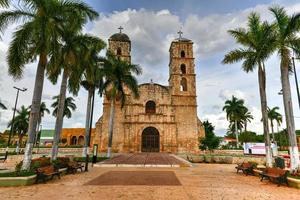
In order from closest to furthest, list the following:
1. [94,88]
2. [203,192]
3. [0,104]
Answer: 1. [203,192]
2. [94,88]
3. [0,104]

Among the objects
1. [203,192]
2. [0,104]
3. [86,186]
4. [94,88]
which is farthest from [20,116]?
[203,192]

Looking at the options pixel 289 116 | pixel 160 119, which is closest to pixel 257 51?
pixel 289 116

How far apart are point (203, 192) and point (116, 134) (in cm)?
2729

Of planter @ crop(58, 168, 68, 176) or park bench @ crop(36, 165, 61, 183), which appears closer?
park bench @ crop(36, 165, 61, 183)

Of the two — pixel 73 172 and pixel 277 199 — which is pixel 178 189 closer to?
pixel 277 199

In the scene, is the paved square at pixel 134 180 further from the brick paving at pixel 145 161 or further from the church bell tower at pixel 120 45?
the church bell tower at pixel 120 45

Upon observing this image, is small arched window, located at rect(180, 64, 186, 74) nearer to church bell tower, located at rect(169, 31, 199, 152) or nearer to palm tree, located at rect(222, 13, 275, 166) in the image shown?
church bell tower, located at rect(169, 31, 199, 152)

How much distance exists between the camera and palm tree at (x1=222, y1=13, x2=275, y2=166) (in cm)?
1229

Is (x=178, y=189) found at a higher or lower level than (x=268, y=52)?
lower

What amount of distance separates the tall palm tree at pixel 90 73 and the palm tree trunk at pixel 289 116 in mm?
11538

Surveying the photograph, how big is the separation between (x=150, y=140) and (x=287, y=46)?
25.3m

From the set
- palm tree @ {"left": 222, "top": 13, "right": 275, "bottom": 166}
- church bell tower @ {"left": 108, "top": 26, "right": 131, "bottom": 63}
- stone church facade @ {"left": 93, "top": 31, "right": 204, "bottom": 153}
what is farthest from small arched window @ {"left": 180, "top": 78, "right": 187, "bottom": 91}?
palm tree @ {"left": 222, "top": 13, "right": 275, "bottom": 166}

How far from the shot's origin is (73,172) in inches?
475

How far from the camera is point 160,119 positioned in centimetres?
3456
